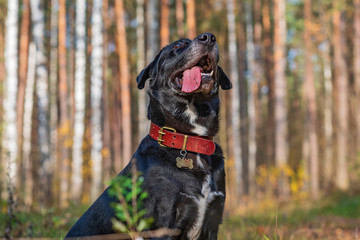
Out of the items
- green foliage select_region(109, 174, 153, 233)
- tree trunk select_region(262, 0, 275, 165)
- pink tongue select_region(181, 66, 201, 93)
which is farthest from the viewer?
tree trunk select_region(262, 0, 275, 165)

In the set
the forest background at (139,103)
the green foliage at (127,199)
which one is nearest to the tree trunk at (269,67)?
the forest background at (139,103)

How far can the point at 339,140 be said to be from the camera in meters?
15.2

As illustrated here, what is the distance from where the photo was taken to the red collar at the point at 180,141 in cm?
299

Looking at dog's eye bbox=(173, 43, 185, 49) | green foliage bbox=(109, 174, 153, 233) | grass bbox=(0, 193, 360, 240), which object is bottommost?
grass bbox=(0, 193, 360, 240)

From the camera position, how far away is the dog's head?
3.33m

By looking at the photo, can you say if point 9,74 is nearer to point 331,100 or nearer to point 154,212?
point 154,212

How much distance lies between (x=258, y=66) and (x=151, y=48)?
43.0ft

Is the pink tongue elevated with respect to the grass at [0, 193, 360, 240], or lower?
elevated

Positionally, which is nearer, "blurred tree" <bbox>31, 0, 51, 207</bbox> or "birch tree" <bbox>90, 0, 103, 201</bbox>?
"blurred tree" <bbox>31, 0, 51, 207</bbox>

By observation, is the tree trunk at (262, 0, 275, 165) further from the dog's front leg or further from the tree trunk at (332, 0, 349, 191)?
the dog's front leg

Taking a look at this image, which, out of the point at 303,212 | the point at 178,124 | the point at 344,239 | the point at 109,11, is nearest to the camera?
the point at 178,124

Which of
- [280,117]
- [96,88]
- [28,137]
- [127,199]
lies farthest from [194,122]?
[280,117]

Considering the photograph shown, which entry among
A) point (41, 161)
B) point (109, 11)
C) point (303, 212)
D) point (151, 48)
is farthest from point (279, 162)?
point (109, 11)

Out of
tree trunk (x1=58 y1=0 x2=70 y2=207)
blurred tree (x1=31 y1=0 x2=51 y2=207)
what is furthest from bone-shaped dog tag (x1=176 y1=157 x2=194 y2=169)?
tree trunk (x1=58 y1=0 x2=70 y2=207)
